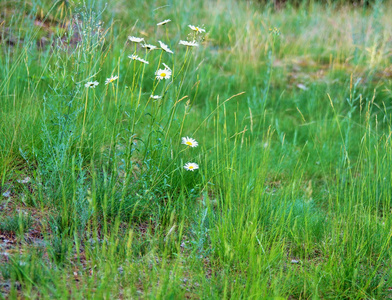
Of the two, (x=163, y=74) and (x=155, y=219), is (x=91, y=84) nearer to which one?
(x=163, y=74)

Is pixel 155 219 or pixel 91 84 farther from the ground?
pixel 91 84

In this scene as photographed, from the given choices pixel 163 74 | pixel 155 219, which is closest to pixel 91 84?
pixel 163 74

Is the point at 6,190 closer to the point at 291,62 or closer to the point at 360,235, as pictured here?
the point at 360,235

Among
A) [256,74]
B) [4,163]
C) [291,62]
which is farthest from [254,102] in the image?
[4,163]

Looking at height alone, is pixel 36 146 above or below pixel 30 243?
above

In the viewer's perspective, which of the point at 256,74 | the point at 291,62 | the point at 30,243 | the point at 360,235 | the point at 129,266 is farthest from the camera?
the point at 291,62

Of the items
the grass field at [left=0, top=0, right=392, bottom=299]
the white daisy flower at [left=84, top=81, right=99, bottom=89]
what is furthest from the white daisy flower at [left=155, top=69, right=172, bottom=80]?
the white daisy flower at [left=84, top=81, right=99, bottom=89]

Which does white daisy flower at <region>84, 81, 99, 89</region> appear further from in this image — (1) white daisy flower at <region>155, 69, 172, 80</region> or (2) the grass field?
(1) white daisy flower at <region>155, 69, 172, 80</region>

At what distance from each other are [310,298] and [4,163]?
5.87 ft

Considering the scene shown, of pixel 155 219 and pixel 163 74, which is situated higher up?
pixel 163 74

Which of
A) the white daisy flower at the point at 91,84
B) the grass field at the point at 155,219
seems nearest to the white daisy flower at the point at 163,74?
the grass field at the point at 155,219

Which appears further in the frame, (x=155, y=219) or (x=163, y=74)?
(x=163, y=74)

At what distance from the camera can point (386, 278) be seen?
2068 millimetres

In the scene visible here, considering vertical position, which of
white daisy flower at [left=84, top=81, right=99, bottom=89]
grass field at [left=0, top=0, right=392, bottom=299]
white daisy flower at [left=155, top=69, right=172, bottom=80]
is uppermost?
white daisy flower at [left=155, top=69, right=172, bottom=80]
